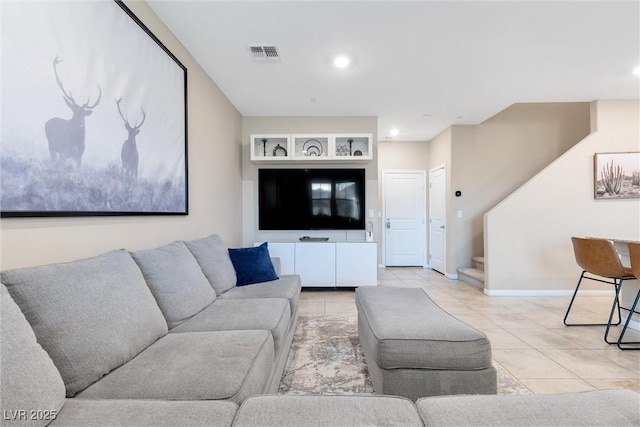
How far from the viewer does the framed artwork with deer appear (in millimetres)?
1144

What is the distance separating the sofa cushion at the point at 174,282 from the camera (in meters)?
1.55

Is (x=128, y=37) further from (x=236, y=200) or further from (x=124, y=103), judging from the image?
(x=236, y=200)

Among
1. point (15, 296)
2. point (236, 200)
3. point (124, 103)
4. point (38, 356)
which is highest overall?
point (124, 103)

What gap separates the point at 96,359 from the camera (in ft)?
3.30

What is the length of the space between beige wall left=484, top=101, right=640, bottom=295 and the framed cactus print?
0.07m

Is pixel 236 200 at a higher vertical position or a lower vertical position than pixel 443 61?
lower

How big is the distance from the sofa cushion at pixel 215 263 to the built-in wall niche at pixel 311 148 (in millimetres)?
1940

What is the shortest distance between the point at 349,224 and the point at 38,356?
3704 mm

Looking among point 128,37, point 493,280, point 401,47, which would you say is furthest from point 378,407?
point 493,280

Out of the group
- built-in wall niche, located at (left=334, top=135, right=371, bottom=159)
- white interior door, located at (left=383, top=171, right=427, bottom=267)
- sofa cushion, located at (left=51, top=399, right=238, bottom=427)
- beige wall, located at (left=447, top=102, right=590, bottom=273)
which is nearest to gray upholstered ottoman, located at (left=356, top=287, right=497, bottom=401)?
sofa cushion, located at (left=51, top=399, right=238, bottom=427)

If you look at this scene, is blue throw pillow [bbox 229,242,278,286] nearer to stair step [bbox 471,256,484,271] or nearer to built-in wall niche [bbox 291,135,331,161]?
built-in wall niche [bbox 291,135,331,161]

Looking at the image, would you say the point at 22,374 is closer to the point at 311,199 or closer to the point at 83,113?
Answer: the point at 83,113

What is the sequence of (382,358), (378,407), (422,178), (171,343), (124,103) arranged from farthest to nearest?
(422,178) → (124,103) → (382,358) → (171,343) → (378,407)

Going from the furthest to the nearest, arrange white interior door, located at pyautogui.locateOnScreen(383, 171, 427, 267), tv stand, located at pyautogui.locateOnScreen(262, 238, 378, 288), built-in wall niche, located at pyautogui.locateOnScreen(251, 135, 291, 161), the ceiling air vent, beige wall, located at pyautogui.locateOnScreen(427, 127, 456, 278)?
Answer: white interior door, located at pyautogui.locateOnScreen(383, 171, 427, 267) → beige wall, located at pyautogui.locateOnScreen(427, 127, 456, 278) → built-in wall niche, located at pyautogui.locateOnScreen(251, 135, 291, 161) → tv stand, located at pyautogui.locateOnScreen(262, 238, 378, 288) → the ceiling air vent
